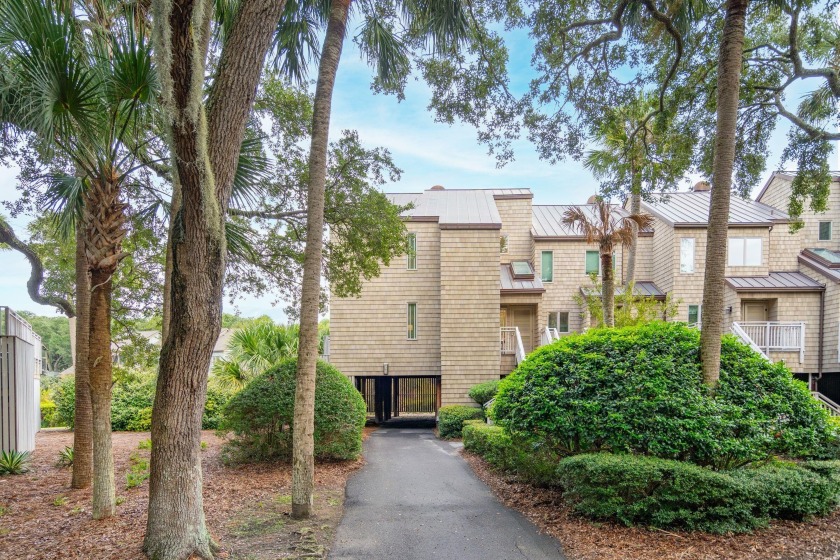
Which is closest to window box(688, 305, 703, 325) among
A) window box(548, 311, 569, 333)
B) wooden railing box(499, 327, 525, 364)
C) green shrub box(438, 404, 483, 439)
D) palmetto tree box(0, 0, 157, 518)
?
window box(548, 311, 569, 333)

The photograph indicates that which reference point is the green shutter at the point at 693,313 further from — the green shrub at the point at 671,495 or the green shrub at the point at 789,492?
the green shrub at the point at 671,495

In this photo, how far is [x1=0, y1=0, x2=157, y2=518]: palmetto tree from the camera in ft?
15.9

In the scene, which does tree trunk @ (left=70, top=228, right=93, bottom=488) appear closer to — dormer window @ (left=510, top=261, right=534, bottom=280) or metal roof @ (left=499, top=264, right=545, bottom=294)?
metal roof @ (left=499, top=264, right=545, bottom=294)

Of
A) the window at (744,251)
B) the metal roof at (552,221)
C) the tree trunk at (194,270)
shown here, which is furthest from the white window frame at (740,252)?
the tree trunk at (194,270)

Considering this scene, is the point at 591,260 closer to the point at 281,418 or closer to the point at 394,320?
the point at 394,320

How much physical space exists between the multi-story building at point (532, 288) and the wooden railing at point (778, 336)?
43 mm

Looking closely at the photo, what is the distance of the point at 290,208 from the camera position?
31.8 feet

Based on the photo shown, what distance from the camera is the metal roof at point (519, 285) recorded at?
18031 millimetres

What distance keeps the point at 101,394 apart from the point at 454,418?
10.6 metres

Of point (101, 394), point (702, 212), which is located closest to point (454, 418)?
point (101, 394)

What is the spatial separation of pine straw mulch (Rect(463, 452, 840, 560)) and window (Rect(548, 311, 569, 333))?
13.1m

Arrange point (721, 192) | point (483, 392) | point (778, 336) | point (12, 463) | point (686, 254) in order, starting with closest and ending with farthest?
point (721, 192) < point (12, 463) < point (483, 392) < point (778, 336) < point (686, 254)

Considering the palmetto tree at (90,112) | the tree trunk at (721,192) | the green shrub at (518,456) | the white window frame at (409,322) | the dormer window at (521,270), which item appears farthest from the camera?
the dormer window at (521,270)

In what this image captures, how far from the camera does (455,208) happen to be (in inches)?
753
